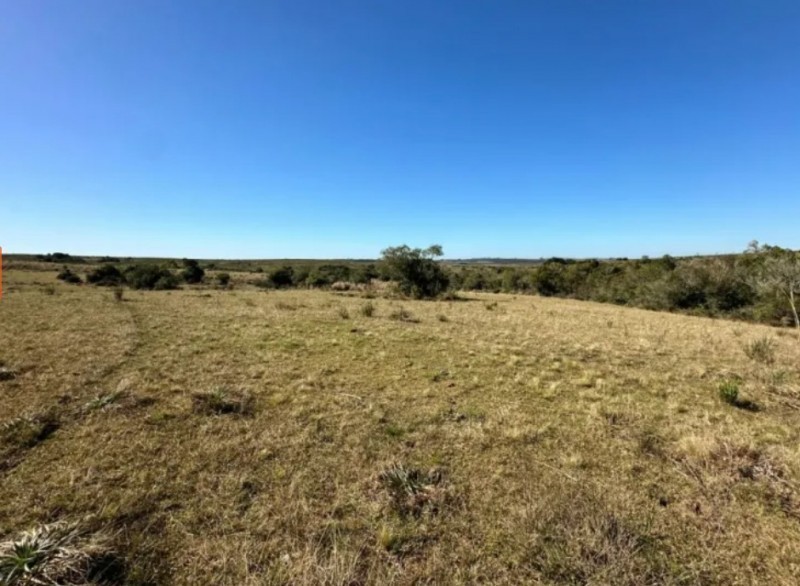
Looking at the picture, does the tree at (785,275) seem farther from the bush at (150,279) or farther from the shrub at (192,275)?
the shrub at (192,275)

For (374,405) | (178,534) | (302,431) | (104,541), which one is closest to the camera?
(104,541)

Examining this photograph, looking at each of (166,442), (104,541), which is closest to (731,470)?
(104,541)

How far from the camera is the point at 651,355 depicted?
10734mm

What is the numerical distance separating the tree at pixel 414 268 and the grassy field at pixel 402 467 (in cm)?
2551

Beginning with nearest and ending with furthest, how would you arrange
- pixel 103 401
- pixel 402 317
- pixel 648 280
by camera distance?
pixel 103 401, pixel 402 317, pixel 648 280

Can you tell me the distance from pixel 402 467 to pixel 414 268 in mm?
30933

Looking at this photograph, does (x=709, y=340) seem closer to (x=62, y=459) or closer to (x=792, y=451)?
(x=792, y=451)

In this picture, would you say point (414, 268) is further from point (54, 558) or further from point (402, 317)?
point (54, 558)

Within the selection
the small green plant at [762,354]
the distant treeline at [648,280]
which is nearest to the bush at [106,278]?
the distant treeline at [648,280]

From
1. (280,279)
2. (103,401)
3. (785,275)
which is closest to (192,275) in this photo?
(280,279)

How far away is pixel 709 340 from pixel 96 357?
18759 mm

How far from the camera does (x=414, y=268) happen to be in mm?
34812

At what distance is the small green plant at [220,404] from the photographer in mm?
5902

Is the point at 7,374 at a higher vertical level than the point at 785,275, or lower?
lower
